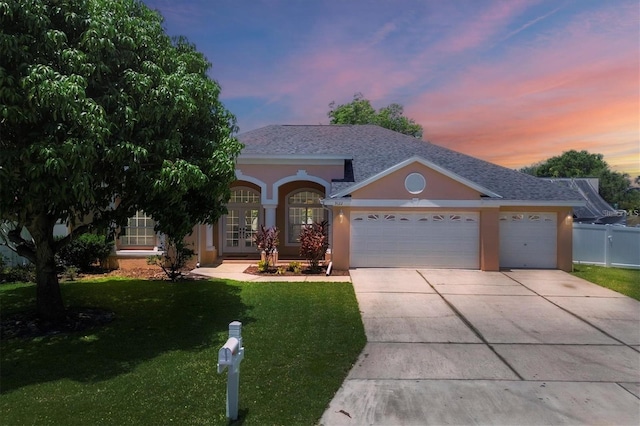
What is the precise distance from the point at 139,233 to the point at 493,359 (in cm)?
1236

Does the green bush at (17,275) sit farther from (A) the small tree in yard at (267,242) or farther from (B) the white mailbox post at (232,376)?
(B) the white mailbox post at (232,376)

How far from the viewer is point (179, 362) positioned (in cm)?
605

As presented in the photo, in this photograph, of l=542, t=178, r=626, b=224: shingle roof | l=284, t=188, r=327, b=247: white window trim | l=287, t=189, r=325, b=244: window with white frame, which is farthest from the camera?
l=542, t=178, r=626, b=224: shingle roof

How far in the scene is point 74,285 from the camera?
37.4 feet

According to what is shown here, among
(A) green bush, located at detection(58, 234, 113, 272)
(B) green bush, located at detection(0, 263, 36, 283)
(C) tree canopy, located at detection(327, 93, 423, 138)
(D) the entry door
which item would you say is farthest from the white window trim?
(C) tree canopy, located at detection(327, 93, 423, 138)

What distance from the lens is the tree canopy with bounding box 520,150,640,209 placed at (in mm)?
67500

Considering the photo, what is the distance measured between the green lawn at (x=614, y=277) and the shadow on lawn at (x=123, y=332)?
1048 cm

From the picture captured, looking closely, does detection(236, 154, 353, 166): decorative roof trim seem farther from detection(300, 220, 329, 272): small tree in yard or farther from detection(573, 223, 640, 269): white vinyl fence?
detection(573, 223, 640, 269): white vinyl fence

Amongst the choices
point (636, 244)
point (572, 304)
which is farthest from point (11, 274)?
point (636, 244)

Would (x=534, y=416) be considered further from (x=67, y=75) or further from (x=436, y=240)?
(x=436, y=240)

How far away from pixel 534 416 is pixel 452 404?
0.87 metres

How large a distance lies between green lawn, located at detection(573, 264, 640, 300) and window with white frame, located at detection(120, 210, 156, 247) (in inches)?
574

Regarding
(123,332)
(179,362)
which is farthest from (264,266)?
(179,362)

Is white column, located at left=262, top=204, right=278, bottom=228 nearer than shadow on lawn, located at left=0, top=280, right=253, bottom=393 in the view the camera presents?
No
